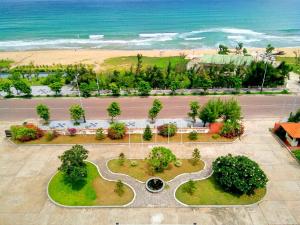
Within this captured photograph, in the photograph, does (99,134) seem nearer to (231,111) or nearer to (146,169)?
(146,169)

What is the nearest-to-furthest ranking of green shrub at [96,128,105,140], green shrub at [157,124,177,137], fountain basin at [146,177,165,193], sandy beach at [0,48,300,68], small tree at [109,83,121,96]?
fountain basin at [146,177,165,193] → green shrub at [157,124,177,137] → green shrub at [96,128,105,140] → small tree at [109,83,121,96] → sandy beach at [0,48,300,68]

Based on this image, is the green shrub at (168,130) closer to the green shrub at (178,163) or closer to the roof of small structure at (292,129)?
the green shrub at (178,163)

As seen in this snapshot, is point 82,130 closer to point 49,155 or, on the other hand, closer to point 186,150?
point 49,155

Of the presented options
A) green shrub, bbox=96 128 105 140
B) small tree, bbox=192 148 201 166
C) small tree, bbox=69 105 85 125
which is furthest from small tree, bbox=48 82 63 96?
small tree, bbox=192 148 201 166

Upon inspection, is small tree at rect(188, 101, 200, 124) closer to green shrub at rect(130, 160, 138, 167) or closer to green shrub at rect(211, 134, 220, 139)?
green shrub at rect(211, 134, 220, 139)

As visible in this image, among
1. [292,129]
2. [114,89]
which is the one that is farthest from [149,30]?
[292,129]
